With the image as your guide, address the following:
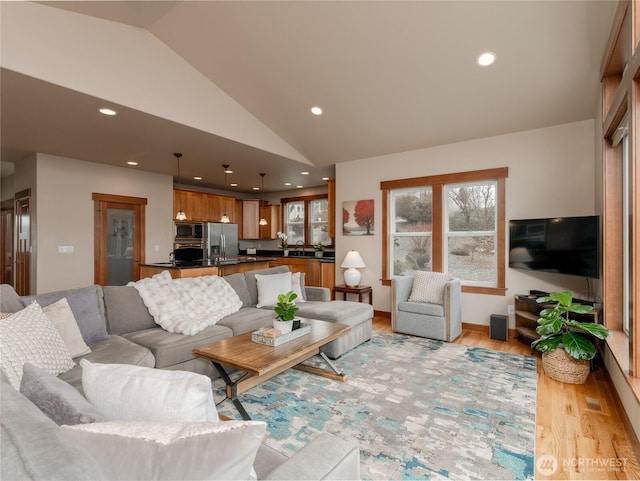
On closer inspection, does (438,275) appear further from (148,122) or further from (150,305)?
(148,122)

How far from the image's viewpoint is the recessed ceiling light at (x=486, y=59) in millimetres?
3160

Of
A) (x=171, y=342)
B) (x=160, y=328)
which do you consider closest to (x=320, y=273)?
(x=160, y=328)

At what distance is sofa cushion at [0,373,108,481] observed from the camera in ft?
1.79

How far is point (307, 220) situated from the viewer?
8.45 meters

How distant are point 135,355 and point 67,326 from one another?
478mm

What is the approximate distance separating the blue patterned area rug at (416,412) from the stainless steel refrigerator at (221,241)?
473 centimetres

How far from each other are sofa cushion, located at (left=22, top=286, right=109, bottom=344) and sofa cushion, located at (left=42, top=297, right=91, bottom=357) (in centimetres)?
15

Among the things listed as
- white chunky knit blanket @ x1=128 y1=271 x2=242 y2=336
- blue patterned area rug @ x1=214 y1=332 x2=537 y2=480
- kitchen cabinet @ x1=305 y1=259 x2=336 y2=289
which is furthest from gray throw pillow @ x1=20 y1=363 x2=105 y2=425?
kitchen cabinet @ x1=305 y1=259 x2=336 y2=289

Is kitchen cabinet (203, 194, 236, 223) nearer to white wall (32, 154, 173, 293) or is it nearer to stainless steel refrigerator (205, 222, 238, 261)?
stainless steel refrigerator (205, 222, 238, 261)

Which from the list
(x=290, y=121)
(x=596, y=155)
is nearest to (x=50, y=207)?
(x=290, y=121)

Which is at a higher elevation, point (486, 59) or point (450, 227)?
point (486, 59)

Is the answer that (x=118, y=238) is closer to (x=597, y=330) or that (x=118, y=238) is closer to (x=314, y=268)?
(x=314, y=268)

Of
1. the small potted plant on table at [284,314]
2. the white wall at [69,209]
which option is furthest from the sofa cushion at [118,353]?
the white wall at [69,209]

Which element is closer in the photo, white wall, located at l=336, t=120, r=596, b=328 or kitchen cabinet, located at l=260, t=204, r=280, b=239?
white wall, located at l=336, t=120, r=596, b=328
